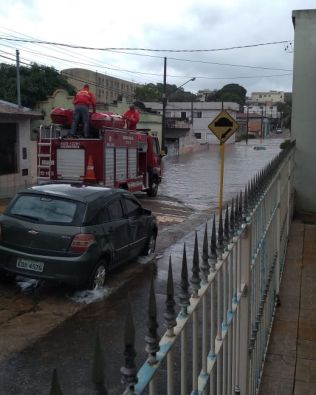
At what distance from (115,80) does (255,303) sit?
4059 inches

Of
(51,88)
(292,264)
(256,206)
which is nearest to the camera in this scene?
(256,206)

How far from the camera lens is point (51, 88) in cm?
4531

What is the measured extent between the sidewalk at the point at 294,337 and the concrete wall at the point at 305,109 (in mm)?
4425

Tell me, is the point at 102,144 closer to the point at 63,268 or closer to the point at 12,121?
the point at 12,121

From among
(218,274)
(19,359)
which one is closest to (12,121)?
(19,359)

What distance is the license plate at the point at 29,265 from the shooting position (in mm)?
7215

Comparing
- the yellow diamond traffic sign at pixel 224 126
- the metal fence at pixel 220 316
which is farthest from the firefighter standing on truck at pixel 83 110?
the metal fence at pixel 220 316

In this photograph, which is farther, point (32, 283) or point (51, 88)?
point (51, 88)

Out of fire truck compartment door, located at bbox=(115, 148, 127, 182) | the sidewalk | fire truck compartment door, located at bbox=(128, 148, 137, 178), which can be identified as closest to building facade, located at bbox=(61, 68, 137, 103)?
fire truck compartment door, located at bbox=(128, 148, 137, 178)

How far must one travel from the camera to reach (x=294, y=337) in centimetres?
568

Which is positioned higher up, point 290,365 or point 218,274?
point 218,274

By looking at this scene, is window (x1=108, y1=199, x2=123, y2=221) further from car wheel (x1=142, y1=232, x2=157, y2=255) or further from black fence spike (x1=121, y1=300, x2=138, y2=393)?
black fence spike (x1=121, y1=300, x2=138, y2=393)

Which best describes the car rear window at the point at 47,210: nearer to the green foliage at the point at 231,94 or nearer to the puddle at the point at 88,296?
the puddle at the point at 88,296

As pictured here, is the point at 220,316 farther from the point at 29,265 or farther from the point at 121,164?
the point at 121,164
